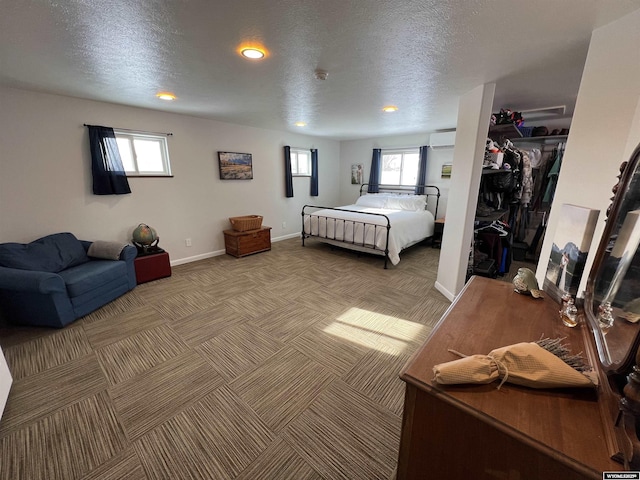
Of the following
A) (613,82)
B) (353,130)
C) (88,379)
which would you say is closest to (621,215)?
(613,82)

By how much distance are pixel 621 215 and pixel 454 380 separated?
3.02ft

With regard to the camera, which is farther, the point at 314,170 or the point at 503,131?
the point at 314,170

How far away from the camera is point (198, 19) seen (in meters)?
1.43

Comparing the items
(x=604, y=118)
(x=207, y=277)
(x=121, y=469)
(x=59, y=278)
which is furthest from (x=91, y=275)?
(x=604, y=118)

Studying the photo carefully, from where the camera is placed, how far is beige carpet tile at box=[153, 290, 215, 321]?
8.66 ft

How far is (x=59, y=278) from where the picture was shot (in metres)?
2.26

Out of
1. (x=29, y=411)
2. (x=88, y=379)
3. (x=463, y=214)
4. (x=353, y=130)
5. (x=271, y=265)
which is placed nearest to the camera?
(x=29, y=411)

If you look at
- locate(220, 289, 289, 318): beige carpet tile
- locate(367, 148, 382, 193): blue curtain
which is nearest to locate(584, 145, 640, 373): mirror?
locate(220, 289, 289, 318): beige carpet tile

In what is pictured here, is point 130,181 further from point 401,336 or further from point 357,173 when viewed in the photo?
point 357,173

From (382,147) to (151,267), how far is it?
5.08m

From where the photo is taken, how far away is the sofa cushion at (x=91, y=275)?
95.3 inches

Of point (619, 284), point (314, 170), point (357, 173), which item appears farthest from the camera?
point (357, 173)

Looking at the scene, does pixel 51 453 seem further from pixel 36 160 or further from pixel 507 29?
pixel 507 29

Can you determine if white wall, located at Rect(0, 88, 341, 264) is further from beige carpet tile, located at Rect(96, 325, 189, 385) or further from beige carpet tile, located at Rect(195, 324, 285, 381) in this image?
beige carpet tile, located at Rect(195, 324, 285, 381)
